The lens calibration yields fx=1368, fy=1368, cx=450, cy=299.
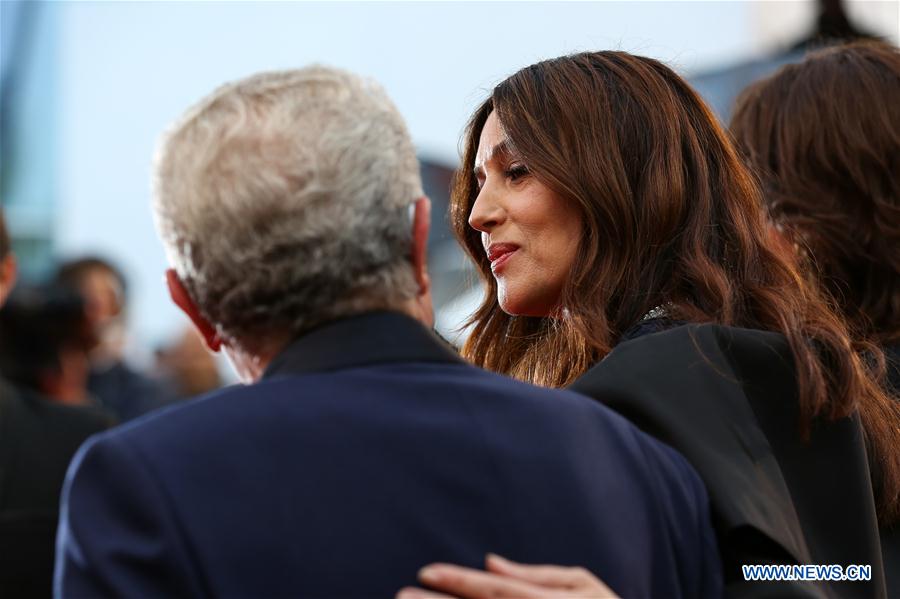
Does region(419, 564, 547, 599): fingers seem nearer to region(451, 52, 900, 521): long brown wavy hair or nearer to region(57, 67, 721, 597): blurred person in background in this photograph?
region(57, 67, 721, 597): blurred person in background

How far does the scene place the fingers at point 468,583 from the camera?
5.48ft

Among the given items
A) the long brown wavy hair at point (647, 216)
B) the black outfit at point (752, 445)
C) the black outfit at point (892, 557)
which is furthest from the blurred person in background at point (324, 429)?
the black outfit at point (892, 557)

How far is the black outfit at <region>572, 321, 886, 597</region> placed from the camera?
78.5 inches

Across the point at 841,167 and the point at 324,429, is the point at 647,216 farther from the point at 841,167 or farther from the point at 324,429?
the point at 324,429

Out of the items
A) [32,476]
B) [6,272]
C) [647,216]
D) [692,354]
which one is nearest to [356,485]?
[692,354]

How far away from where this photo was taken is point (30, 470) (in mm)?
3211

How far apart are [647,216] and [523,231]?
0.86 feet

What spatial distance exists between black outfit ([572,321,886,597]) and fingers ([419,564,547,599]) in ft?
1.39

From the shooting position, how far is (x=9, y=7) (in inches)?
414

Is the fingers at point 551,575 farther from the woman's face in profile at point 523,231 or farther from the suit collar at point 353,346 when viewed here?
the woman's face in profile at point 523,231

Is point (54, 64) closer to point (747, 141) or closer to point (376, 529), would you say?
point (747, 141)

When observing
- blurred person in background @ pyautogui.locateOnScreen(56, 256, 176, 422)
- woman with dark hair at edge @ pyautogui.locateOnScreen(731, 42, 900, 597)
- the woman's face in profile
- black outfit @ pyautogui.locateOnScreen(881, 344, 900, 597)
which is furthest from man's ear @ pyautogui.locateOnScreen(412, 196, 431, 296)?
blurred person in background @ pyautogui.locateOnScreen(56, 256, 176, 422)

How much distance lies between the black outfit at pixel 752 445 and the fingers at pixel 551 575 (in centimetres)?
31

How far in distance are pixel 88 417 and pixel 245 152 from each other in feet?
6.23
